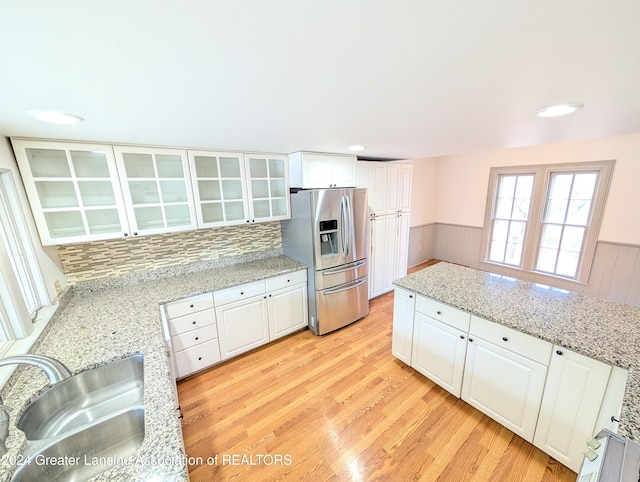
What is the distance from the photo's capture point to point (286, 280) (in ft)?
8.46

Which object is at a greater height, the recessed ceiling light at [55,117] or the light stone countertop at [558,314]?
the recessed ceiling light at [55,117]

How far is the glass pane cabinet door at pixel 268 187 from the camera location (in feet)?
8.09

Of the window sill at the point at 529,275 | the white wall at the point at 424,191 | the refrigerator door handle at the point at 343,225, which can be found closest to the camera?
the refrigerator door handle at the point at 343,225

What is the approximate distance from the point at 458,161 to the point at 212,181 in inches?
178

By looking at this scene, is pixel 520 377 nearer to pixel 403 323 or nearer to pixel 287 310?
pixel 403 323

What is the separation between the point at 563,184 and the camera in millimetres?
3617

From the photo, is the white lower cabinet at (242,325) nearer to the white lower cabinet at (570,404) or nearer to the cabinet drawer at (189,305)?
the cabinet drawer at (189,305)

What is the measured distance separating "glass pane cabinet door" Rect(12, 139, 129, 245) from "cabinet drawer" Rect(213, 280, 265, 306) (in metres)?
0.89

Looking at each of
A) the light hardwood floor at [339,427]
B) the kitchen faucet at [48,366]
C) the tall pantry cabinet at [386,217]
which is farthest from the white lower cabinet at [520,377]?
the kitchen faucet at [48,366]

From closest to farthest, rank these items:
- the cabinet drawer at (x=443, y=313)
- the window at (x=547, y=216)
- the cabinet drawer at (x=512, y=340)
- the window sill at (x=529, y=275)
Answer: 1. the cabinet drawer at (x=512, y=340)
2. the cabinet drawer at (x=443, y=313)
3. the window at (x=547, y=216)
4. the window sill at (x=529, y=275)

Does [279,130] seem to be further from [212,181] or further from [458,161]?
[458,161]

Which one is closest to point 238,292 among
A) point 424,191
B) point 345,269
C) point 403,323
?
point 345,269

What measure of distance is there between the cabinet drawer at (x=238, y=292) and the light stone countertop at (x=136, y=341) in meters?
0.06

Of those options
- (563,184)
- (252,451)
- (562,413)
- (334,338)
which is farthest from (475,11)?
(563,184)
